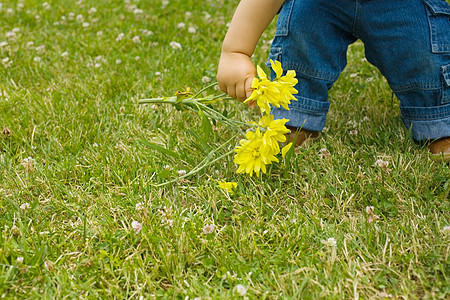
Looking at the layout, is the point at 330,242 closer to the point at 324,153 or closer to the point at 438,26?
the point at 324,153

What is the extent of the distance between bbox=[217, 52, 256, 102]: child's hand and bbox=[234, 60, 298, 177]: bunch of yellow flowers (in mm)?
95

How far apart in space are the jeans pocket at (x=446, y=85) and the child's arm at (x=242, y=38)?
71 cm

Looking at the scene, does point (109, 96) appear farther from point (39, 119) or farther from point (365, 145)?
point (365, 145)

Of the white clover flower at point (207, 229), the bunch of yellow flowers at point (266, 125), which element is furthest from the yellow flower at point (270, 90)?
the white clover flower at point (207, 229)

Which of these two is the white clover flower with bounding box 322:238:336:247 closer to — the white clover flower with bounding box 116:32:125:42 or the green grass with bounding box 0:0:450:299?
the green grass with bounding box 0:0:450:299

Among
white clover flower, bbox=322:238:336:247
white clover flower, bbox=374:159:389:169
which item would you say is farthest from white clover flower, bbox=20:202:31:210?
white clover flower, bbox=374:159:389:169

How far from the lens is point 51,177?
1895 millimetres

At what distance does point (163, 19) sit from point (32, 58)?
1.08 m

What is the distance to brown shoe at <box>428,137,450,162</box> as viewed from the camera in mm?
1939

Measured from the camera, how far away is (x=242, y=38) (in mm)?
1808

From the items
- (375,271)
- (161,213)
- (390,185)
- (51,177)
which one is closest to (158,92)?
(51,177)

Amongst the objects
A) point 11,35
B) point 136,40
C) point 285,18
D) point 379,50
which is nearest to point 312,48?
point 285,18

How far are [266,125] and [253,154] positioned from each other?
0.11 metres

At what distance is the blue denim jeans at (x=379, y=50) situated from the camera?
6.28ft
